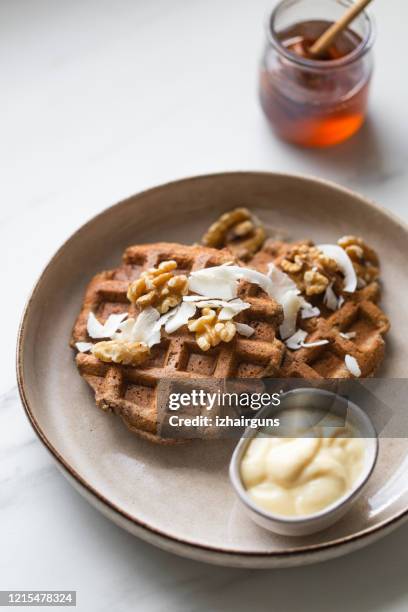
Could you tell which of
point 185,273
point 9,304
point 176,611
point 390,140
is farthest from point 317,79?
point 176,611

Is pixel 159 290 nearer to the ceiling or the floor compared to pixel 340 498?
nearer to the ceiling

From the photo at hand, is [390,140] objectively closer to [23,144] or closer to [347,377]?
[347,377]

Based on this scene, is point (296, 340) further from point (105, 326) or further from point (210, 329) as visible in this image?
point (105, 326)

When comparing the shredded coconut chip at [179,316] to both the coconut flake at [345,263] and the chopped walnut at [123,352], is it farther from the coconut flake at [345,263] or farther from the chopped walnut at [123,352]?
the coconut flake at [345,263]

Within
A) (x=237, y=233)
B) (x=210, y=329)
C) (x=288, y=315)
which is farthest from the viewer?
(x=237, y=233)

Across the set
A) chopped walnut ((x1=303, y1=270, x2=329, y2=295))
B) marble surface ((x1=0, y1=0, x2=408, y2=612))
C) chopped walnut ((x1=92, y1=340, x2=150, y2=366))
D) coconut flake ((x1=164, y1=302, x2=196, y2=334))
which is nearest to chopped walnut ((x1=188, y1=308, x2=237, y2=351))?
coconut flake ((x1=164, y1=302, x2=196, y2=334))

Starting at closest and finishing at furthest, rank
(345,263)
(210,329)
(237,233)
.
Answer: (210,329)
(345,263)
(237,233)

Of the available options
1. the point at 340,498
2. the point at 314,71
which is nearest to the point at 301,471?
the point at 340,498
